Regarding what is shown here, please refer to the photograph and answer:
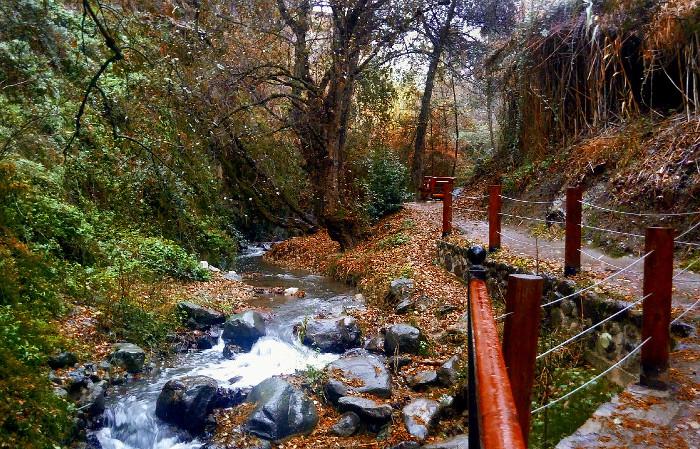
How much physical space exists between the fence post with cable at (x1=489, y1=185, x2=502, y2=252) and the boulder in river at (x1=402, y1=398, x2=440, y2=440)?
3427 millimetres

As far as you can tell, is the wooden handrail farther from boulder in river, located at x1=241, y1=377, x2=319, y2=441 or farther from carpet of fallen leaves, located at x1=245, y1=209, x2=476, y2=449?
boulder in river, located at x1=241, y1=377, x2=319, y2=441

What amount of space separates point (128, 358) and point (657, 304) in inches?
243

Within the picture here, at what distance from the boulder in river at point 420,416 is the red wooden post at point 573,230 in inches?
88.7

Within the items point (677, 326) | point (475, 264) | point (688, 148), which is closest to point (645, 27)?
point (688, 148)

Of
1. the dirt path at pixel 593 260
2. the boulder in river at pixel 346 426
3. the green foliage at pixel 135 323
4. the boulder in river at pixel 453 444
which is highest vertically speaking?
the dirt path at pixel 593 260

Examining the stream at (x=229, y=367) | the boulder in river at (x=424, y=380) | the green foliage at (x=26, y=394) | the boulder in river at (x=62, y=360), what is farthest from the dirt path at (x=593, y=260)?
the boulder in river at (x=62, y=360)

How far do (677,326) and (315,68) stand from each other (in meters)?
12.0

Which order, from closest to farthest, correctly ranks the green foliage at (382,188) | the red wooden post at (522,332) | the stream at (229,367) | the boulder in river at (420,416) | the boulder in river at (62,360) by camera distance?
the red wooden post at (522,332)
the boulder in river at (420,416)
the stream at (229,367)
the boulder in river at (62,360)
the green foliage at (382,188)

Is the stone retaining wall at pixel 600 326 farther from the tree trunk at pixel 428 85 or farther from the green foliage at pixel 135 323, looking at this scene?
the tree trunk at pixel 428 85

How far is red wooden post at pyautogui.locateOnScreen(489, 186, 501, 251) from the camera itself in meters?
7.67

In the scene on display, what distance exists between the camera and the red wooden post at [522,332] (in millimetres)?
2203

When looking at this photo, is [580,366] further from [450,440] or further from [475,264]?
[475,264]

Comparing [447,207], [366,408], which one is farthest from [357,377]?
[447,207]

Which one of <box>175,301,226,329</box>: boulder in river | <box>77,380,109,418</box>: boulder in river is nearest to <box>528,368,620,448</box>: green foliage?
<box>77,380,109,418</box>: boulder in river
